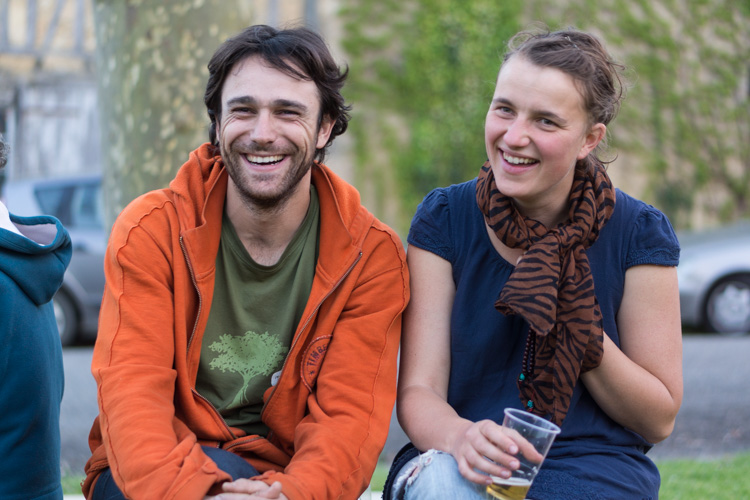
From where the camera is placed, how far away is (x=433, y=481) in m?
Result: 2.28

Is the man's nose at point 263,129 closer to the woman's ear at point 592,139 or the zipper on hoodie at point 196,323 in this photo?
the zipper on hoodie at point 196,323

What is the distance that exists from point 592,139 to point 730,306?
646 cm

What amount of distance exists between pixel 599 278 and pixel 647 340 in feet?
0.72

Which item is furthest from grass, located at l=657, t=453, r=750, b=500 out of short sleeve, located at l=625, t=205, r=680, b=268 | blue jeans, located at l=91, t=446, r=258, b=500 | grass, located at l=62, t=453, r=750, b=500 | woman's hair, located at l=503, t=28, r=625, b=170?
blue jeans, located at l=91, t=446, r=258, b=500

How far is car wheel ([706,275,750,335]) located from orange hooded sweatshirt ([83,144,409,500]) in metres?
6.43

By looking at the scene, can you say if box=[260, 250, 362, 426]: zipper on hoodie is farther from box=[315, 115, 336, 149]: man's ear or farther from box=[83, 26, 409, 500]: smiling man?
box=[315, 115, 336, 149]: man's ear

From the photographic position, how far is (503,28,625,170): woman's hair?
2.41m

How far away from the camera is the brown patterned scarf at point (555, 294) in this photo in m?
2.31

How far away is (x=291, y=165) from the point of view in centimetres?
263

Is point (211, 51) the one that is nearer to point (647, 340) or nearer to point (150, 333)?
point (150, 333)

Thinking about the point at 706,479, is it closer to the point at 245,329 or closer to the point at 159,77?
the point at 245,329

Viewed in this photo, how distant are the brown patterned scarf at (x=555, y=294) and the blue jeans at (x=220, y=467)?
32.1 inches

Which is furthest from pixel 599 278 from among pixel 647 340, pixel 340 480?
pixel 340 480

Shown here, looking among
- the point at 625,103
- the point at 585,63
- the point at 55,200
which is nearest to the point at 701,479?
the point at 585,63
